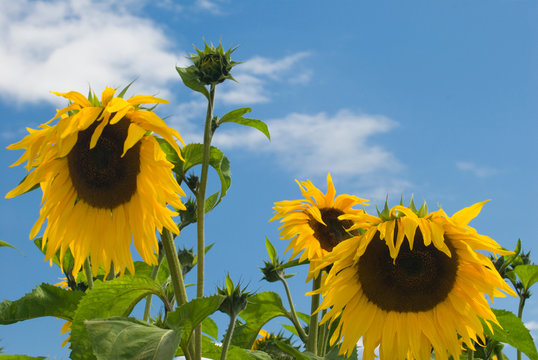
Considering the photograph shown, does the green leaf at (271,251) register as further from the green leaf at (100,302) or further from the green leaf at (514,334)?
the green leaf at (100,302)

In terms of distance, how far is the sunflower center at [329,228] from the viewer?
12.7 ft

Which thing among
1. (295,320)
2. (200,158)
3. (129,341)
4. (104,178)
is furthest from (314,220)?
(129,341)

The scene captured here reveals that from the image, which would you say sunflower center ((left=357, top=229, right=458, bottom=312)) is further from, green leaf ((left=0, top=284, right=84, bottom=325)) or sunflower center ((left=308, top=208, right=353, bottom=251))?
green leaf ((left=0, top=284, right=84, bottom=325))

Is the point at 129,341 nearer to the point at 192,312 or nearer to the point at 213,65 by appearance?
the point at 192,312

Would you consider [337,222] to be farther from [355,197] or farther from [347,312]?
[347,312]

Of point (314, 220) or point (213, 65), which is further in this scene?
point (314, 220)

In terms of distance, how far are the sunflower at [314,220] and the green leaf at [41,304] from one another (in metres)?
1.47

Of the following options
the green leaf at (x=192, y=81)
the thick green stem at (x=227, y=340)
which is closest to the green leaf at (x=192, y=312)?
the thick green stem at (x=227, y=340)

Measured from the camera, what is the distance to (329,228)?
400cm

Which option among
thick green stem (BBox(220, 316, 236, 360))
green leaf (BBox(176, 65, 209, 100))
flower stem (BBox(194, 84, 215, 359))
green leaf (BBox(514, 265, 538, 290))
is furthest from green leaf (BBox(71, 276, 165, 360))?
green leaf (BBox(514, 265, 538, 290))

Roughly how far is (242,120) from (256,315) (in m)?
1.19

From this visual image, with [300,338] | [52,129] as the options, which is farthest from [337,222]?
[52,129]

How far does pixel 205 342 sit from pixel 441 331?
42.9 inches

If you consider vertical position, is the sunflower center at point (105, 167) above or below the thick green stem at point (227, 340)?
above
